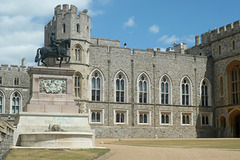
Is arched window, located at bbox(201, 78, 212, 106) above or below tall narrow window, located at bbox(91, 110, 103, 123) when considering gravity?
above

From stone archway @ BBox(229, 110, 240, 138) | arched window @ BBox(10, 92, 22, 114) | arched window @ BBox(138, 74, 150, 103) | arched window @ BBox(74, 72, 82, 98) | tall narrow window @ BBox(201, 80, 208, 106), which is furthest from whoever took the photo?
arched window @ BBox(10, 92, 22, 114)

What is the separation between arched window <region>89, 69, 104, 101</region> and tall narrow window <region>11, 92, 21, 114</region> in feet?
67.7

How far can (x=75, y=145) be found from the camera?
53.9 feet

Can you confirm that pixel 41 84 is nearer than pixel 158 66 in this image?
Yes

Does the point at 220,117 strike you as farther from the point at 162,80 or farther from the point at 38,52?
the point at 38,52

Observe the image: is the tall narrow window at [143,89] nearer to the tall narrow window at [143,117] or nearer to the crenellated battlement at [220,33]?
the tall narrow window at [143,117]

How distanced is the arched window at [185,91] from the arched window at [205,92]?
1787 millimetres

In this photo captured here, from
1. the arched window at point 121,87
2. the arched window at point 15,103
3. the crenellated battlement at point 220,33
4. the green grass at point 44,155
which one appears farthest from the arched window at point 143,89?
the green grass at point 44,155

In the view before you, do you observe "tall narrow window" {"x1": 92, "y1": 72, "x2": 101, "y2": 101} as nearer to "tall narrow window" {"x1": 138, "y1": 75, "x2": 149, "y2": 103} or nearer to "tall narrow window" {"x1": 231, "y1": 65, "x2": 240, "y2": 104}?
"tall narrow window" {"x1": 138, "y1": 75, "x2": 149, "y2": 103}

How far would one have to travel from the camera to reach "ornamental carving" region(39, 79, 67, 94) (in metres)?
19.5

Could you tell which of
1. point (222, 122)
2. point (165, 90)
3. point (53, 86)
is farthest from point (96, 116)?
point (53, 86)

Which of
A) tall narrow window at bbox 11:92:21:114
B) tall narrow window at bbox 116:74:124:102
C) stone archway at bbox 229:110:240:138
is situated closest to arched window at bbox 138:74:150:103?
tall narrow window at bbox 116:74:124:102

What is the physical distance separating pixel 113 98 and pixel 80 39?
→ 6.68 m

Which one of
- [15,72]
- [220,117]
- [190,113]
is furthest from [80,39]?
[15,72]
